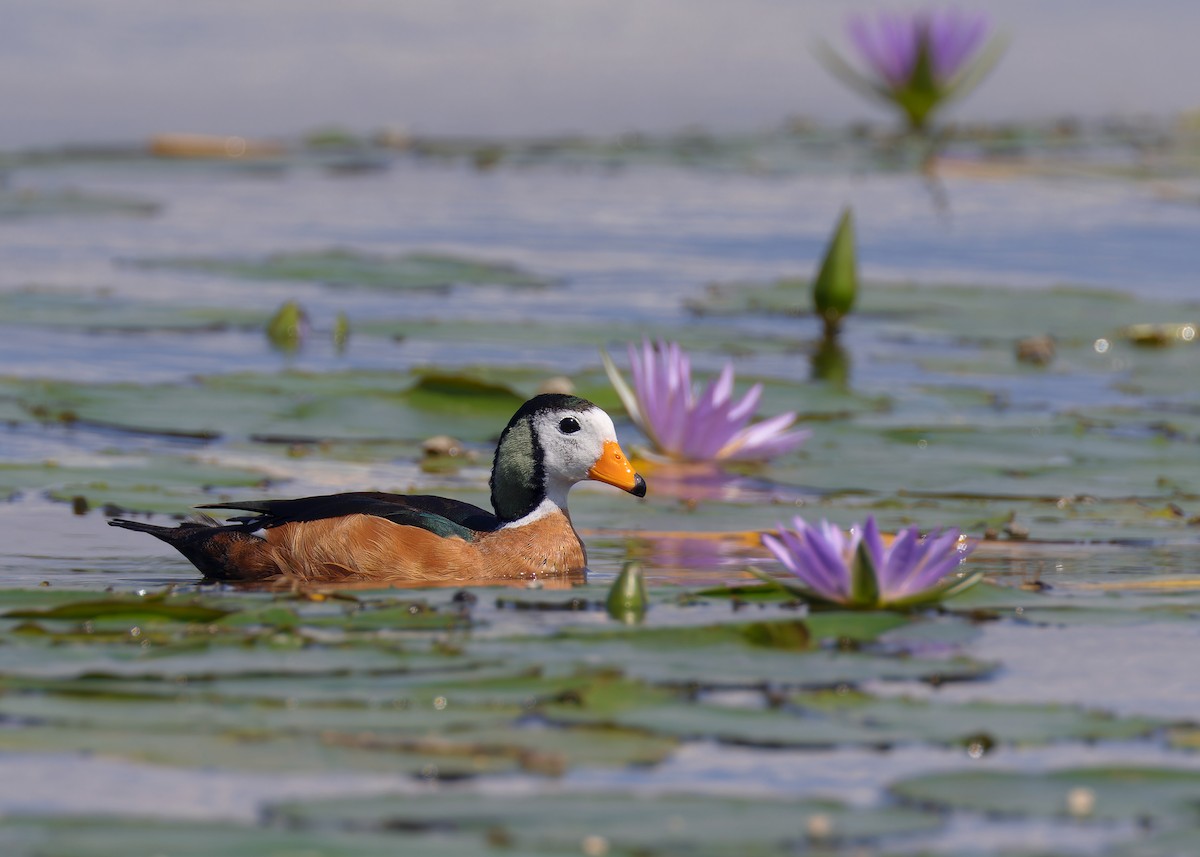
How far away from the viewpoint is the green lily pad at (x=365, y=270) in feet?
42.7

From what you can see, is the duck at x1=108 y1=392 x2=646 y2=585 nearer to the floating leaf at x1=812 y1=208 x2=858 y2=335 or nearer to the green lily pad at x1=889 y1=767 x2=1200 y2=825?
the green lily pad at x1=889 y1=767 x2=1200 y2=825

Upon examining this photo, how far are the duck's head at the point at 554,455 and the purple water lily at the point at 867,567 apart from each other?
1.48 metres

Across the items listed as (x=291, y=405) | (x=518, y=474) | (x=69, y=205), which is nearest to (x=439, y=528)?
(x=518, y=474)

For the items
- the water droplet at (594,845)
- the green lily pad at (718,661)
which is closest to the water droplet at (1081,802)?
the green lily pad at (718,661)

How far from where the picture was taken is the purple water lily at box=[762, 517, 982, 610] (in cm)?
536

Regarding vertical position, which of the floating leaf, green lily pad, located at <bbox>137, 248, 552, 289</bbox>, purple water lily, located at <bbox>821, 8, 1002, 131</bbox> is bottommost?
the floating leaf

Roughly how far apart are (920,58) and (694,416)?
3.18m

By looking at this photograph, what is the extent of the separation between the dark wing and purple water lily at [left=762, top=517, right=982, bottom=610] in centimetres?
149

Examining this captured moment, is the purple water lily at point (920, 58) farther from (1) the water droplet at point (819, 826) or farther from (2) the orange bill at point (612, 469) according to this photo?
(1) the water droplet at point (819, 826)

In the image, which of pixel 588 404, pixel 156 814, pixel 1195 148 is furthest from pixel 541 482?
pixel 1195 148

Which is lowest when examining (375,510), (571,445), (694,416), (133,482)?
(375,510)

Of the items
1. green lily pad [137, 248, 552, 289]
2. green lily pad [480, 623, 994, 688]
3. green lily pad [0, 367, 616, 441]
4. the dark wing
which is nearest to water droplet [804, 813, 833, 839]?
green lily pad [480, 623, 994, 688]

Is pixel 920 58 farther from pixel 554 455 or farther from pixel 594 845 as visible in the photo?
pixel 594 845

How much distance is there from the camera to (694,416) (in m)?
8.39
